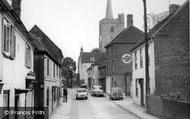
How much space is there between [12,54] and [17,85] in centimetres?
184

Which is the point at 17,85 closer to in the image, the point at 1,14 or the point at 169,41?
the point at 1,14

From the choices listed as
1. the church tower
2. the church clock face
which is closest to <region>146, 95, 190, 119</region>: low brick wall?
the church clock face

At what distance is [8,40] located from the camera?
1136 centimetres

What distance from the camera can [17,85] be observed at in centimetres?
1342

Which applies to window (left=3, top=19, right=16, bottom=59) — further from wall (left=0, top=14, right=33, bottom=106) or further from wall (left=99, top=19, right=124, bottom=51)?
wall (left=99, top=19, right=124, bottom=51)

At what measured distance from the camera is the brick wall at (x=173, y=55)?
25.4 metres

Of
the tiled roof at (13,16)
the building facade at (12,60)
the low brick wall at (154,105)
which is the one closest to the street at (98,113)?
the low brick wall at (154,105)

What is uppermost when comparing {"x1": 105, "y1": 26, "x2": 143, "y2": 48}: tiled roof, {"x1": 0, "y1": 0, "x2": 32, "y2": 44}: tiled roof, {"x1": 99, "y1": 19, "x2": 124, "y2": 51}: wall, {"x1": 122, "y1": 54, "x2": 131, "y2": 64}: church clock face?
{"x1": 99, "y1": 19, "x2": 124, "y2": 51}: wall

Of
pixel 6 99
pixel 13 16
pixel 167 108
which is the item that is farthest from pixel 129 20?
pixel 6 99

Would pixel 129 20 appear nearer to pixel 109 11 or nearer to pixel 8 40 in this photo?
pixel 8 40

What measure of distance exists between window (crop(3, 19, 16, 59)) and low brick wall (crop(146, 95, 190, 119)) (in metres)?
9.42

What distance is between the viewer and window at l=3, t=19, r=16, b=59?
1068 centimetres

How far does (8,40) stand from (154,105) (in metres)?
14.2

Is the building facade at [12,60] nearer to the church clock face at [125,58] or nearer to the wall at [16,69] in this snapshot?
the wall at [16,69]
